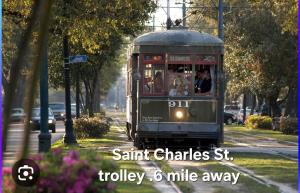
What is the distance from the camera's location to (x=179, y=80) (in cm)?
1908

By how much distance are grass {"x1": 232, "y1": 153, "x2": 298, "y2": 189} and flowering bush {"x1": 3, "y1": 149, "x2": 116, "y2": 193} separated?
6.64m

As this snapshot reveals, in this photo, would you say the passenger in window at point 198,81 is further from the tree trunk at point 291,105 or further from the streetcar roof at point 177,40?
the tree trunk at point 291,105

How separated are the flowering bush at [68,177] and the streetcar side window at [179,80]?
12149 mm

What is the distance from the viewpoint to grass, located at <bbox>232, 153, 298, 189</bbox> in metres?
14.0

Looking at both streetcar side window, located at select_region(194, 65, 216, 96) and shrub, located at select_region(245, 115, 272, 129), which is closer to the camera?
streetcar side window, located at select_region(194, 65, 216, 96)

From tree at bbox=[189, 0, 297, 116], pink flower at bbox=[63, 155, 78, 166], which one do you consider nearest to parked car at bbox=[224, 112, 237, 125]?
tree at bbox=[189, 0, 297, 116]

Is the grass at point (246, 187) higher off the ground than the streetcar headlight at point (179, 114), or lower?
lower

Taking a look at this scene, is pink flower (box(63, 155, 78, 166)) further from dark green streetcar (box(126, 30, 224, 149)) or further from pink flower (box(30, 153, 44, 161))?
dark green streetcar (box(126, 30, 224, 149))

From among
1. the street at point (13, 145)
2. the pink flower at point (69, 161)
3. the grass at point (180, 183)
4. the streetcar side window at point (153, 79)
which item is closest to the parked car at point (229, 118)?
the street at point (13, 145)

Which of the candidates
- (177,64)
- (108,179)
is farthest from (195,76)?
(108,179)

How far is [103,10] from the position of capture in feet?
63.0

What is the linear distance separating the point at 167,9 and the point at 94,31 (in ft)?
62.4

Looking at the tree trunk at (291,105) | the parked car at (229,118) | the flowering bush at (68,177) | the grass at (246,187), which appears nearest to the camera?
the flowering bush at (68,177)

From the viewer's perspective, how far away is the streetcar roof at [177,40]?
1908 cm
